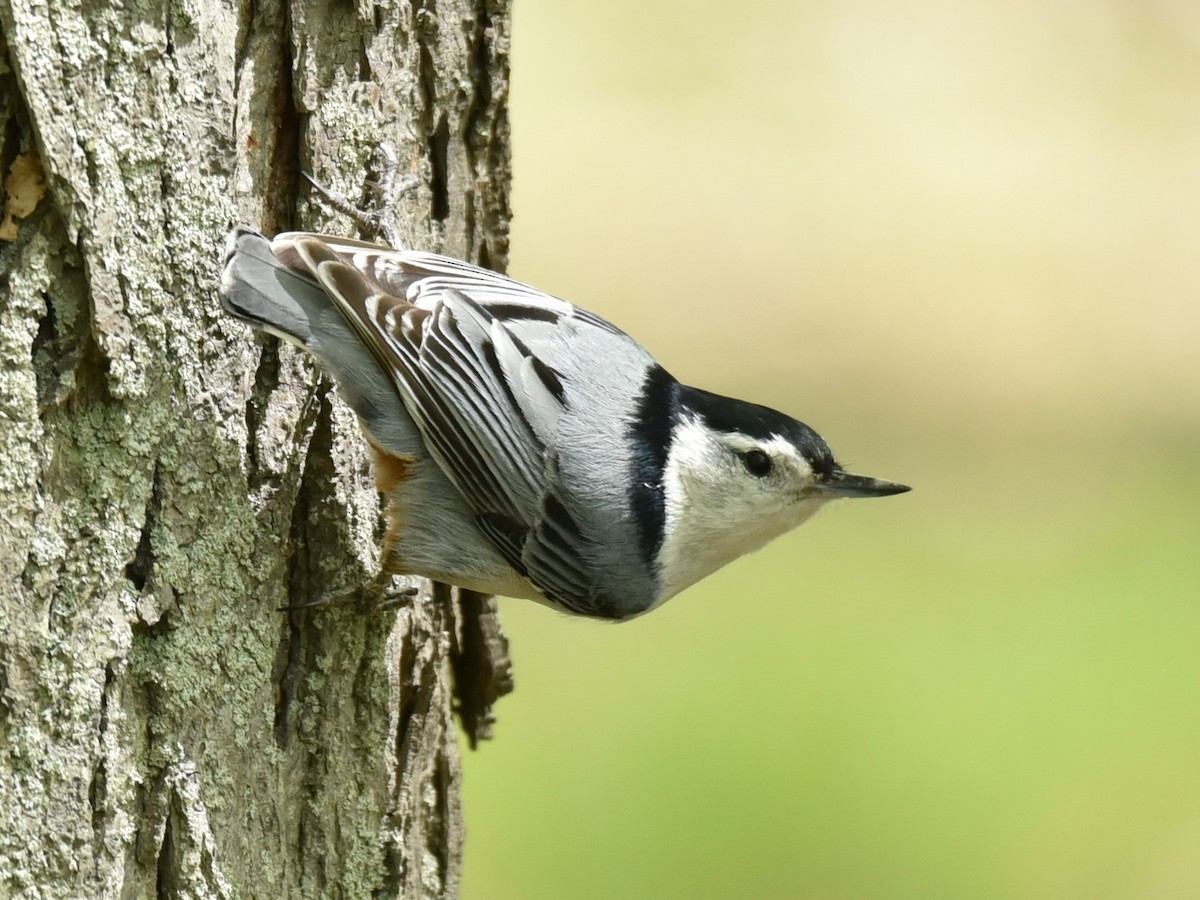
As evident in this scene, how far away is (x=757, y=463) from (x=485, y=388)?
0.50 meters

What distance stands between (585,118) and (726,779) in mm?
2849

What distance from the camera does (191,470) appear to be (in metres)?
1.80

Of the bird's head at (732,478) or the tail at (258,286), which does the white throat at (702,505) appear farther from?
the tail at (258,286)

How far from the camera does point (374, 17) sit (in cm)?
204

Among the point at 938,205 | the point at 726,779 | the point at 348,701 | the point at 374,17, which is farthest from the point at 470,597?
the point at 938,205

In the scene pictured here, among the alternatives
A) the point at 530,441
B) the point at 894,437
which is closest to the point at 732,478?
the point at 530,441

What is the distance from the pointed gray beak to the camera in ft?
7.27

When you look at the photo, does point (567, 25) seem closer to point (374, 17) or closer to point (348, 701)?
point (374, 17)

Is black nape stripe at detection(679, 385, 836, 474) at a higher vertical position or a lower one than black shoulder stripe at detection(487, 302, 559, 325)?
lower

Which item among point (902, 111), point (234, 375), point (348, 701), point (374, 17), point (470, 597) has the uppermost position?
point (902, 111)

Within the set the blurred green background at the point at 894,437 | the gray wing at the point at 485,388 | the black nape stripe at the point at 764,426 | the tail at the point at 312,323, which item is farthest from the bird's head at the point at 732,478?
the blurred green background at the point at 894,437

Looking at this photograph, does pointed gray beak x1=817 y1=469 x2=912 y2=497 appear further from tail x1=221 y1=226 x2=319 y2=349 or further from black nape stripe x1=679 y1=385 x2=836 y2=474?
tail x1=221 y1=226 x2=319 y2=349

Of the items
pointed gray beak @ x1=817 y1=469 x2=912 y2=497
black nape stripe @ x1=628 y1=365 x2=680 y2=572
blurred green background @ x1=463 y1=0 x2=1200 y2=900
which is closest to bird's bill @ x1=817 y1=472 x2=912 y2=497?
pointed gray beak @ x1=817 y1=469 x2=912 y2=497

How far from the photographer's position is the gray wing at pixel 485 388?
1938mm
